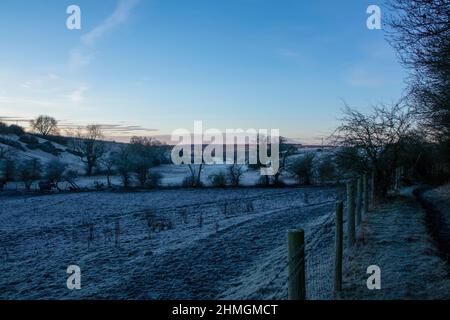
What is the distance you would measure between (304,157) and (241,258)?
41.3m

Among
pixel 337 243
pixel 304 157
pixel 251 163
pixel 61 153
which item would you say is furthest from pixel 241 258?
pixel 61 153

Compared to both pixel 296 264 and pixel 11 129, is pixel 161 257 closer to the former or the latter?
pixel 296 264

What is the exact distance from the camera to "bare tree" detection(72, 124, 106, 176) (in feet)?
241

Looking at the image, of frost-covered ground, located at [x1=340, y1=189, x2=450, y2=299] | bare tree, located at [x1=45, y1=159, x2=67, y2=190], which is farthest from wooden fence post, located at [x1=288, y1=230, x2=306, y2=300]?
bare tree, located at [x1=45, y1=159, x2=67, y2=190]

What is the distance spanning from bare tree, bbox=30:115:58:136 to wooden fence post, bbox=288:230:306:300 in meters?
128

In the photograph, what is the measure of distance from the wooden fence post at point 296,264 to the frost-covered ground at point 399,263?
2294 mm

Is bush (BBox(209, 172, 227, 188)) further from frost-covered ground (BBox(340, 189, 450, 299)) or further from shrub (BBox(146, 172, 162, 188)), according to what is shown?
frost-covered ground (BBox(340, 189, 450, 299))

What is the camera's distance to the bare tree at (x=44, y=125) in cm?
11950

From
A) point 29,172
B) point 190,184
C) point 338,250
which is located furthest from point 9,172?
point 338,250

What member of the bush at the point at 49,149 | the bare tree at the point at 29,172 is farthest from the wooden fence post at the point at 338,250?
the bush at the point at 49,149

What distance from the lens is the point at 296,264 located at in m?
3.96

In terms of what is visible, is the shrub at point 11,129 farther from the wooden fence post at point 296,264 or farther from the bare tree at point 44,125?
the wooden fence post at point 296,264
